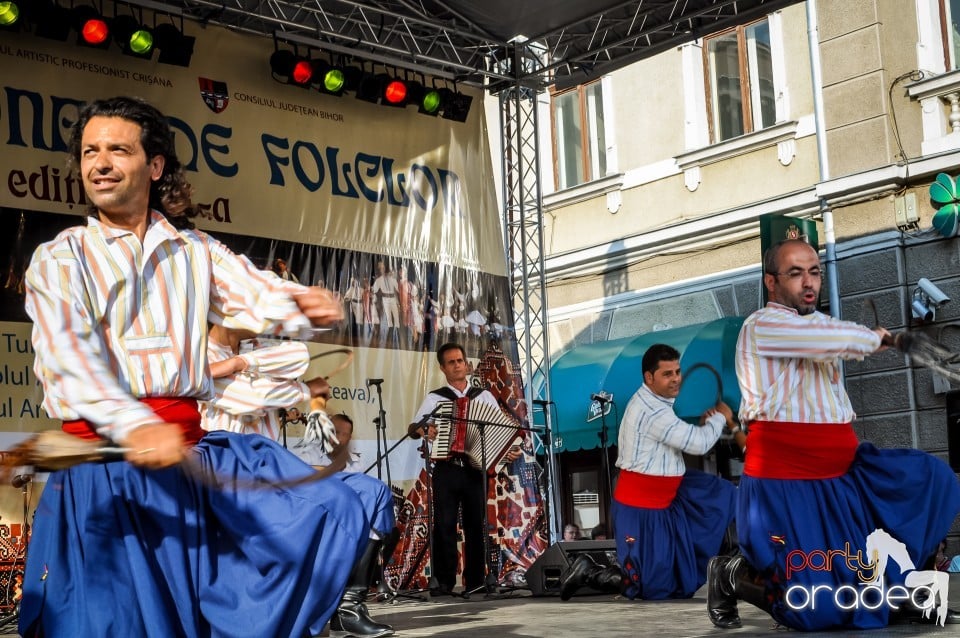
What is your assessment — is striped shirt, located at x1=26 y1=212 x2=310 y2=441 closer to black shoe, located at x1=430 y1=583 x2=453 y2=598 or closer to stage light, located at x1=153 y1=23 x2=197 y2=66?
stage light, located at x1=153 y1=23 x2=197 y2=66

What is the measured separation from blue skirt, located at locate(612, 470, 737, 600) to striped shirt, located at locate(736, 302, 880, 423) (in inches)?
140

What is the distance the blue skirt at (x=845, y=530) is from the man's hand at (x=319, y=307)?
3.31 meters

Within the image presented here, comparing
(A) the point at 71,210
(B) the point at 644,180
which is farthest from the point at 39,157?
(B) the point at 644,180

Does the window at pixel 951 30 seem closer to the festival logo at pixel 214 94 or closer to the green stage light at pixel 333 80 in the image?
the green stage light at pixel 333 80

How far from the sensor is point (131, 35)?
9375mm

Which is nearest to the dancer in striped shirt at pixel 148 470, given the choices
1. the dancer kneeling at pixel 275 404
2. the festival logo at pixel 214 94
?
the dancer kneeling at pixel 275 404

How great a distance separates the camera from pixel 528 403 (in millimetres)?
11297

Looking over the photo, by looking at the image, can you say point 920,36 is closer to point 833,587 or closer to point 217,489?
point 833,587

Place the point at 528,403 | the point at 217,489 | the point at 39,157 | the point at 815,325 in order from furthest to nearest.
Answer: the point at 528,403 < the point at 39,157 < the point at 815,325 < the point at 217,489

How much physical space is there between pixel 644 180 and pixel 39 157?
925 centimetres

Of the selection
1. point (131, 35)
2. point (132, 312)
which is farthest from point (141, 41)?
point (132, 312)

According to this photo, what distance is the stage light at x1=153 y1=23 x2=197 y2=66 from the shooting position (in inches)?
378

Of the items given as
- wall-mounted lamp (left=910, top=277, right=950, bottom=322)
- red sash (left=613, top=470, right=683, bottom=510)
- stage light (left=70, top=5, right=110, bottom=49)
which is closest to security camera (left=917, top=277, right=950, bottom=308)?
wall-mounted lamp (left=910, top=277, right=950, bottom=322)

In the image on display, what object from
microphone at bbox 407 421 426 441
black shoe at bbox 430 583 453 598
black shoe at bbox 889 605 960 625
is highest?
microphone at bbox 407 421 426 441
